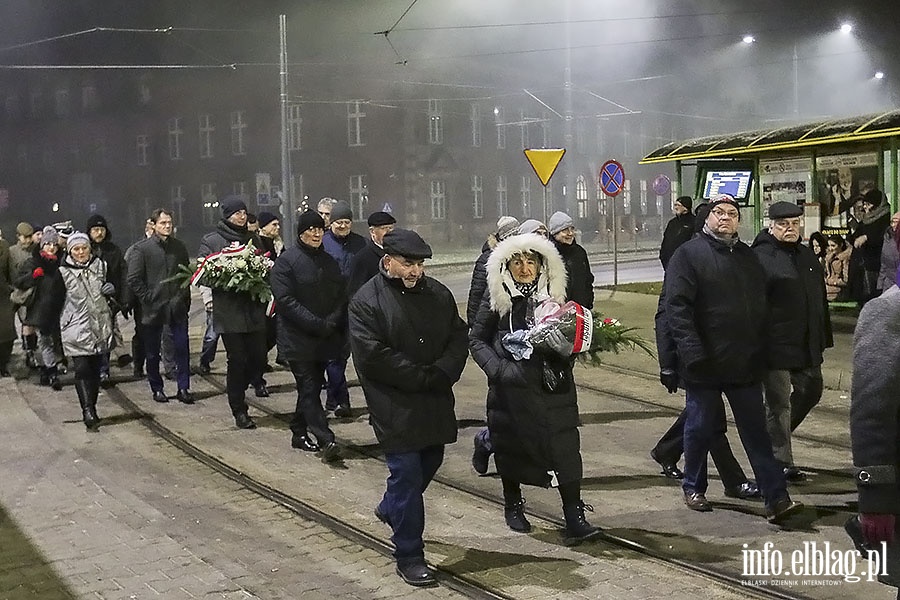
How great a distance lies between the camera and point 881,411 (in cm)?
321

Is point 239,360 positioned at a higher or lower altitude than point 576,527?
higher

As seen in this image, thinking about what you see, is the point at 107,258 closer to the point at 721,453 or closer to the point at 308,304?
the point at 308,304

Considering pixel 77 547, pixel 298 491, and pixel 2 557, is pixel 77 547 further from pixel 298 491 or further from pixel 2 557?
pixel 298 491

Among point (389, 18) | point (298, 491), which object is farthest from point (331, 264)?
point (389, 18)

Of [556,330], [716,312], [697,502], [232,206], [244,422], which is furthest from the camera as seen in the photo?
[232,206]

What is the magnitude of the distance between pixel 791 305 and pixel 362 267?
378cm

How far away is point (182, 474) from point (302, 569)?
2.64m

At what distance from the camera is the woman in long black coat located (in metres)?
5.95

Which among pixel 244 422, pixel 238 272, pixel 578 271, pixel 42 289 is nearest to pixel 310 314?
pixel 238 272

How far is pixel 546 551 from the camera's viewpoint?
19.8ft

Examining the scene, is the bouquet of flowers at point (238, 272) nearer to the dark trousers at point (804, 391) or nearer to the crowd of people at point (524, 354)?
the crowd of people at point (524, 354)

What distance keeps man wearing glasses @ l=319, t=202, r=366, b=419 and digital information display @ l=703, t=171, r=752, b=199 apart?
8.30 meters

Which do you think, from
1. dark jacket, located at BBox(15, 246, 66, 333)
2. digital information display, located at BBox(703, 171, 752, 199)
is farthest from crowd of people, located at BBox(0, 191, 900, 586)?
digital information display, located at BBox(703, 171, 752, 199)

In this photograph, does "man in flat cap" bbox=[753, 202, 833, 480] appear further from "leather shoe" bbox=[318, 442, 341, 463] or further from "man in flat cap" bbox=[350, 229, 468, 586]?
"leather shoe" bbox=[318, 442, 341, 463]
